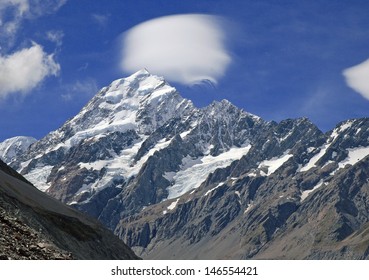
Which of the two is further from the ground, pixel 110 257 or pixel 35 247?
pixel 110 257

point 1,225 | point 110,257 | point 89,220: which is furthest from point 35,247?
point 89,220

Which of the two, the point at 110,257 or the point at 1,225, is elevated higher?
the point at 110,257

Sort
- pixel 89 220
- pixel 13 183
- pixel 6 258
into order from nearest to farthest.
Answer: pixel 6 258
pixel 13 183
pixel 89 220
